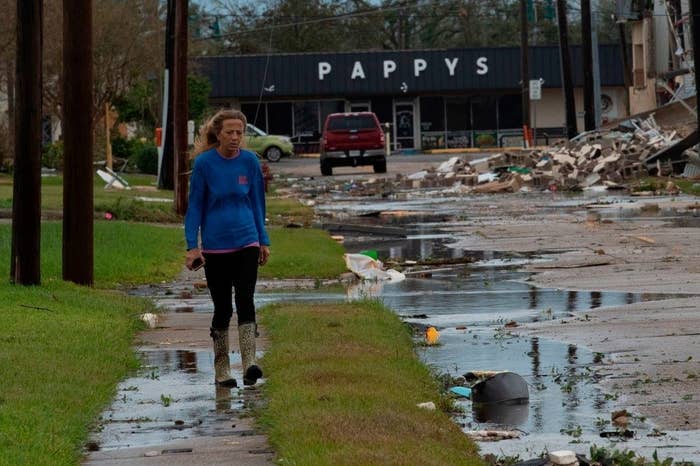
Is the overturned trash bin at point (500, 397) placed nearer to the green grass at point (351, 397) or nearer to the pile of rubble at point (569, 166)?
the green grass at point (351, 397)

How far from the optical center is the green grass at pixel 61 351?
8117 millimetres

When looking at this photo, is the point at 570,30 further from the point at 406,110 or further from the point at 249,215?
the point at 249,215

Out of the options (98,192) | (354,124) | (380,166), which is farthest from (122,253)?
(380,166)

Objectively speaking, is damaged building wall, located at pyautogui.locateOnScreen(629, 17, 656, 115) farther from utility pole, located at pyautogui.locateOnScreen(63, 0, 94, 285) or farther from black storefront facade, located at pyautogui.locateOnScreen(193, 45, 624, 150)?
utility pole, located at pyautogui.locateOnScreen(63, 0, 94, 285)

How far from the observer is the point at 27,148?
14.7 m

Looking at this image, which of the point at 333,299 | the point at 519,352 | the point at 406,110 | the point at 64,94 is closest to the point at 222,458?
the point at 519,352

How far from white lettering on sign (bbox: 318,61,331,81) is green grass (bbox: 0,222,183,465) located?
192 ft

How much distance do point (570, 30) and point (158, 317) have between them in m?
87.0

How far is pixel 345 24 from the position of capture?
94125 mm

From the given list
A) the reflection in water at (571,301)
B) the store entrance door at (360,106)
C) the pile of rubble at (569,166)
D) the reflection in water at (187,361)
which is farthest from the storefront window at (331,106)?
the reflection in water at (187,361)

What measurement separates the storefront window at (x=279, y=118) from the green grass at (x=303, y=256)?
5505cm

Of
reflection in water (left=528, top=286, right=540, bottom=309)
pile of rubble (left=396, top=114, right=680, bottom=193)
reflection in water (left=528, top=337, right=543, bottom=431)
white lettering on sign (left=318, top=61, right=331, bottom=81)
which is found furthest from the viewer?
white lettering on sign (left=318, top=61, right=331, bottom=81)

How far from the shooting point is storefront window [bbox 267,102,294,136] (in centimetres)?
7988

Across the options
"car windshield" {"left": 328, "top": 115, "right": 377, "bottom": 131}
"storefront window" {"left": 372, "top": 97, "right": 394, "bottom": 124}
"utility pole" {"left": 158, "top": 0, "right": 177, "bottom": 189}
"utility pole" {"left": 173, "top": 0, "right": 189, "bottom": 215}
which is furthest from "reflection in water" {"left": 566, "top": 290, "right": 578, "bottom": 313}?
"storefront window" {"left": 372, "top": 97, "right": 394, "bottom": 124}
